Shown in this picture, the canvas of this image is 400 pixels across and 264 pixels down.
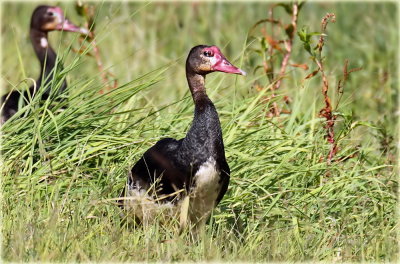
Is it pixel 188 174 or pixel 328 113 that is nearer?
pixel 188 174

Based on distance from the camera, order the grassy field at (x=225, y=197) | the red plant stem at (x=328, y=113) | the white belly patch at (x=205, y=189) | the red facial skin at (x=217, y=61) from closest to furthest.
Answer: the grassy field at (x=225, y=197) < the white belly patch at (x=205, y=189) < the red facial skin at (x=217, y=61) < the red plant stem at (x=328, y=113)

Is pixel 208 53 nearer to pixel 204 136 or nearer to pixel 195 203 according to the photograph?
pixel 204 136

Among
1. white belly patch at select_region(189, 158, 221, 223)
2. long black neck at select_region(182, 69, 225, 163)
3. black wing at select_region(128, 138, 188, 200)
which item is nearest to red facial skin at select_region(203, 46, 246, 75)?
long black neck at select_region(182, 69, 225, 163)

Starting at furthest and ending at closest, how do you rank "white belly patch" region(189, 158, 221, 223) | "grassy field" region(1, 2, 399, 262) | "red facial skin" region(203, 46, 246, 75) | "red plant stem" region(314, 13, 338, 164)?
"red plant stem" region(314, 13, 338, 164) → "red facial skin" region(203, 46, 246, 75) → "white belly patch" region(189, 158, 221, 223) → "grassy field" region(1, 2, 399, 262)

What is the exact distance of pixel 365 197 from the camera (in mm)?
4863

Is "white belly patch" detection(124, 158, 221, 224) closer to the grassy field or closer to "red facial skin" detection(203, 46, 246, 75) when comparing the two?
the grassy field

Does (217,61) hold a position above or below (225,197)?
above

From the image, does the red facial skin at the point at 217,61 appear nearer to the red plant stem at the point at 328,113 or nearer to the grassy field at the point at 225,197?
the grassy field at the point at 225,197

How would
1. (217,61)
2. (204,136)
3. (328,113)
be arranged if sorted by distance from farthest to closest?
(328,113) < (217,61) < (204,136)

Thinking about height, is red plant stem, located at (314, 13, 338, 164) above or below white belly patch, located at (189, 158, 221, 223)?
above

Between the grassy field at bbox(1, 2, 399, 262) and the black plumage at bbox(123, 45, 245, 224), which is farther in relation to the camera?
the black plumage at bbox(123, 45, 245, 224)

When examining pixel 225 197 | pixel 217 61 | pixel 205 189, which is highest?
pixel 217 61

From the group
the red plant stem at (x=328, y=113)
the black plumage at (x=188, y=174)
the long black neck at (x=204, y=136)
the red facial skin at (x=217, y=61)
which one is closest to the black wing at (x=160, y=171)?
the black plumage at (x=188, y=174)

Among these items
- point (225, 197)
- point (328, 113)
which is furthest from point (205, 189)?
point (328, 113)
